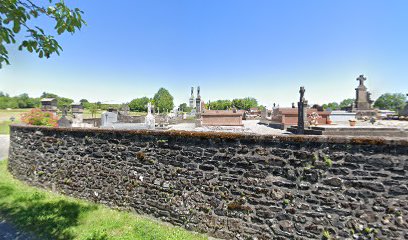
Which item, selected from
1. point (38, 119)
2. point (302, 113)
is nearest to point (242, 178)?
point (302, 113)

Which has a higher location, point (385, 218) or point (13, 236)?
point (385, 218)

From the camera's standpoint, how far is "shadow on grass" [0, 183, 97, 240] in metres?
4.33

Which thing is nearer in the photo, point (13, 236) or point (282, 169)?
point (282, 169)

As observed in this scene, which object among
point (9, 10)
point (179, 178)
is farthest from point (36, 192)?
point (9, 10)

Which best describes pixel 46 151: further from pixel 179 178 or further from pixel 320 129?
pixel 320 129

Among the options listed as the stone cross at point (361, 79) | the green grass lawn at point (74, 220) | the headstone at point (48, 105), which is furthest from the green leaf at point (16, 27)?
the stone cross at point (361, 79)

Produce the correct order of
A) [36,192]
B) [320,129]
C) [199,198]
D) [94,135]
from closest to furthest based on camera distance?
[199,198] < [94,135] < [36,192] < [320,129]

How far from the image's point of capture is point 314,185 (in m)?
3.66

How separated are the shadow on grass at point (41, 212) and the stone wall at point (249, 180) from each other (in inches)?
25.1

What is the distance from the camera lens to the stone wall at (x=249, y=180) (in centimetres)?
334

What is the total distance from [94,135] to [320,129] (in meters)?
11.9

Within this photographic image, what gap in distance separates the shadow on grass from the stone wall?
64cm

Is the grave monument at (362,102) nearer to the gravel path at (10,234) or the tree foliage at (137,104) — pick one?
the gravel path at (10,234)

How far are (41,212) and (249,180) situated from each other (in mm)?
5305
